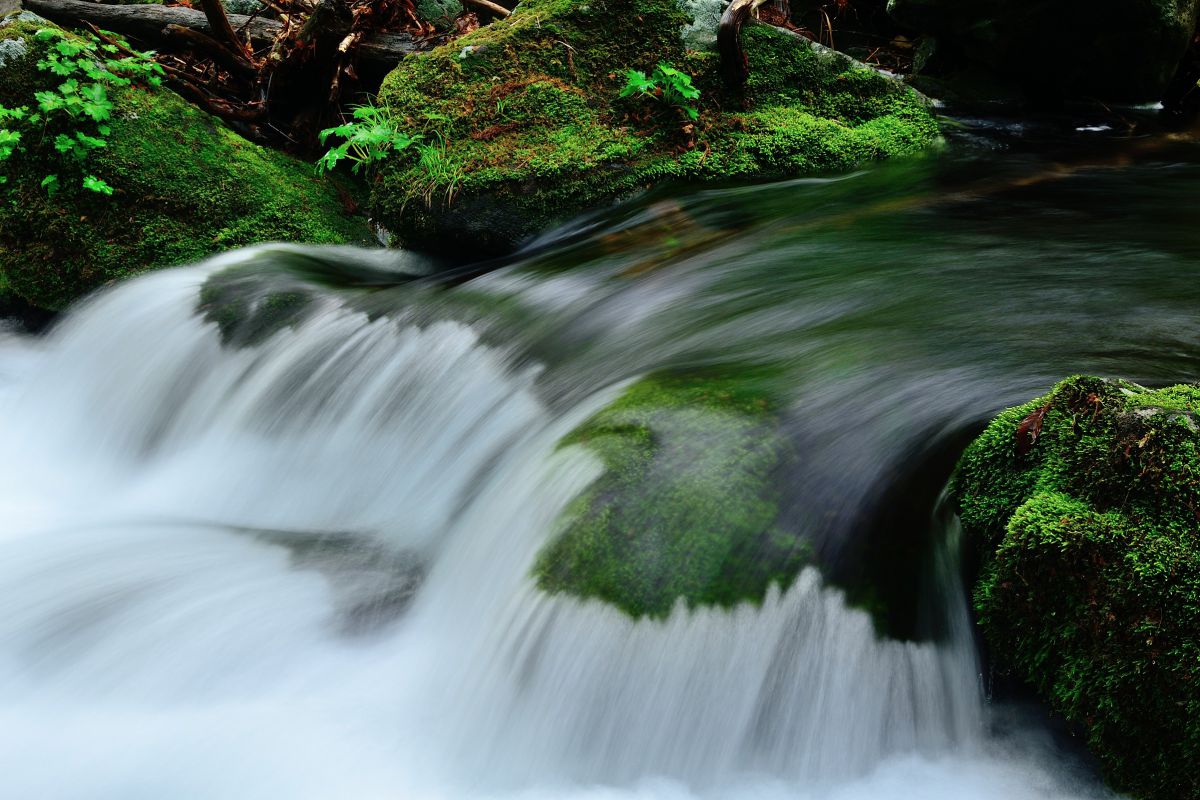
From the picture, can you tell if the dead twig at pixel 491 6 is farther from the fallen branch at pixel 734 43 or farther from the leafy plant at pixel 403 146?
the fallen branch at pixel 734 43

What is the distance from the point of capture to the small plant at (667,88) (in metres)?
5.11

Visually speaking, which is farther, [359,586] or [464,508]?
[464,508]

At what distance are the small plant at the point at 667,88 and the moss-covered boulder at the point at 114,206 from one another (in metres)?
2.10

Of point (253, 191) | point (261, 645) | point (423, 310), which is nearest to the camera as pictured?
point (261, 645)

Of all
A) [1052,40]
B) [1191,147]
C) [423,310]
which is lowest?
[423,310]

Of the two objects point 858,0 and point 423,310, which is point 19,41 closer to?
point 423,310

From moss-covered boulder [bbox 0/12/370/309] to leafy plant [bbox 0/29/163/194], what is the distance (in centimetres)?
3

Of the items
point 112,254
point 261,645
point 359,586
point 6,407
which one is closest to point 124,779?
point 261,645

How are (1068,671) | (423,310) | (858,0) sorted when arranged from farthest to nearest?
(858,0), (423,310), (1068,671)

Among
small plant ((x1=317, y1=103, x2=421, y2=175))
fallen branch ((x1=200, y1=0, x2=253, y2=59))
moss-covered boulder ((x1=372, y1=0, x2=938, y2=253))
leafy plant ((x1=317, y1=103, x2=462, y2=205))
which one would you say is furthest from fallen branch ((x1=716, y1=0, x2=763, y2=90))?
fallen branch ((x1=200, y1=0, x2=253, y2=59))

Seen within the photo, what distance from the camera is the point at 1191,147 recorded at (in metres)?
5.31

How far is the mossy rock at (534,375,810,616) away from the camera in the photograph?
221cm

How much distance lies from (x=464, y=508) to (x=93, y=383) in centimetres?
244

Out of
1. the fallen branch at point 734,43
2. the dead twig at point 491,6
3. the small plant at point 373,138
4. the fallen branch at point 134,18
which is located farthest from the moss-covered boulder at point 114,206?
the fallen branch at point 734,43
